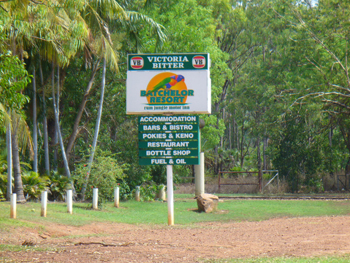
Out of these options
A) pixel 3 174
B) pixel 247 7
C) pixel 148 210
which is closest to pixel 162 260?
pixel 148 210

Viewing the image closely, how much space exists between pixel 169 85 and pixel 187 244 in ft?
17.8

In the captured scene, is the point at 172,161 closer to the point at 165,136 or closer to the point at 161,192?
the point at 165,136

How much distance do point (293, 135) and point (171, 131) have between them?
2128cm

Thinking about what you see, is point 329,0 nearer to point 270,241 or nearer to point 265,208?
point 265,208

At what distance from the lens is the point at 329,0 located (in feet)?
92.4

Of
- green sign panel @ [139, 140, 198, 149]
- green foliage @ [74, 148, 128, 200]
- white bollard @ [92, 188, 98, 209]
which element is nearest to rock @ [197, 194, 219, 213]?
green foliage @ [74, 148, 128, 200]

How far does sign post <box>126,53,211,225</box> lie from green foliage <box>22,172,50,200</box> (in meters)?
7.37

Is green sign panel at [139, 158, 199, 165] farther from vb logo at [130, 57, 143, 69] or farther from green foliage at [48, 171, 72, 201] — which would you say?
green foliage at [48, 171, 72, 201]

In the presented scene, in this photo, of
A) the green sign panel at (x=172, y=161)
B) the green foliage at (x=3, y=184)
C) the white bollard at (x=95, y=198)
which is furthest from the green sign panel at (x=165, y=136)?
the green foliage at (x=3, y=184)

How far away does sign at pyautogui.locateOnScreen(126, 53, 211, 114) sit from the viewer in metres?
13.8

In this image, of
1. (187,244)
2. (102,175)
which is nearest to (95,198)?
(102,175)

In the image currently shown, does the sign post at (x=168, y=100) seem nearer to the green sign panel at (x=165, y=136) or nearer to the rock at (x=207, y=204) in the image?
the green sign panel at (x=165, y=136)

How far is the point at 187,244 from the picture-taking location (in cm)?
1018

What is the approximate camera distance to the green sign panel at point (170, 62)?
45.6ft
